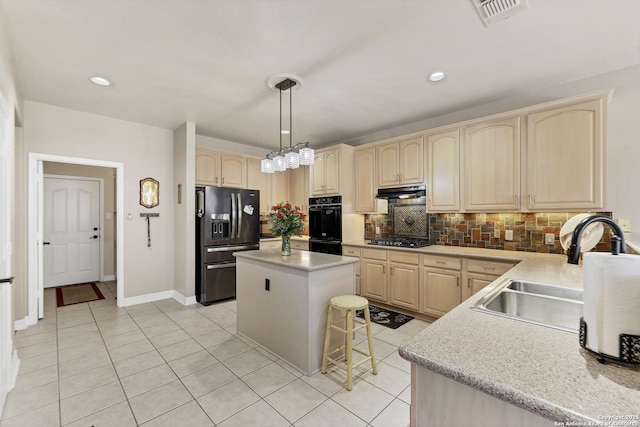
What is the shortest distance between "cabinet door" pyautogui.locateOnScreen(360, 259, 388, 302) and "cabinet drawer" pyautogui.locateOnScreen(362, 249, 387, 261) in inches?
2.2

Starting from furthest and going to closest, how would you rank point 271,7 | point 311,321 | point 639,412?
1. point 311,321
2. point 271,7
3. point 639,412

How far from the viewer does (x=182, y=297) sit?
14.0 ft

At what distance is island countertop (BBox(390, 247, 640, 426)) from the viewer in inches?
25.2

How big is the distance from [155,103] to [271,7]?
2312 millimetres

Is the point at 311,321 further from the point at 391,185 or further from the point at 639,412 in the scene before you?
the point at 391,185

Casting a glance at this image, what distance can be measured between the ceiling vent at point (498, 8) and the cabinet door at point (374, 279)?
9.20ft

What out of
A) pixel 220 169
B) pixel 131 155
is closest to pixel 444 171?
pixel 220 169

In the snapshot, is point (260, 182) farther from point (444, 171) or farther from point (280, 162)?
point (444, 171)

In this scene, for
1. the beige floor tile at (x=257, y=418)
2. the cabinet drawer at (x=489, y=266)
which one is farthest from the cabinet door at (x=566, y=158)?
the beige floor tile at (x=257, y=418)

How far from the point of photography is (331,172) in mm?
4617

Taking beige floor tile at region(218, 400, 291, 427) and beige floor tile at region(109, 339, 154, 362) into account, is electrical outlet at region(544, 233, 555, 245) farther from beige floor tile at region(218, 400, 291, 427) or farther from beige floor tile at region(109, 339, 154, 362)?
beige floor tile at region(109, 339, 154, 362)

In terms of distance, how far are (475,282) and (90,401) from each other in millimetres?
3551

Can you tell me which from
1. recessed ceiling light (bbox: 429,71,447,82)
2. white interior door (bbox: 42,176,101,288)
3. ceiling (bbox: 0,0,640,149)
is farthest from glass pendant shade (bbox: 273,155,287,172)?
white interior door (bbox: 42,176,101,288)

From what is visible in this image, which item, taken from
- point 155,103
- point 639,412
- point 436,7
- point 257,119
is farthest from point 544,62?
point 155,103
